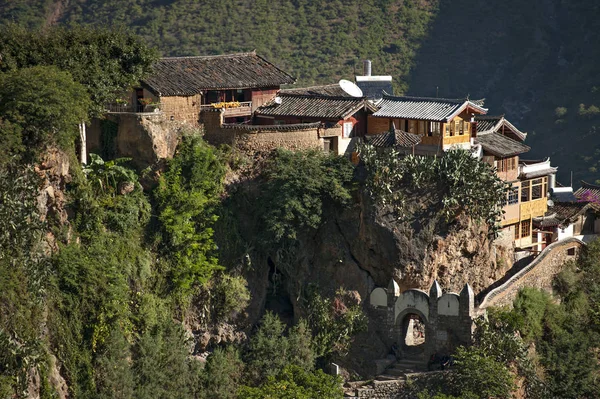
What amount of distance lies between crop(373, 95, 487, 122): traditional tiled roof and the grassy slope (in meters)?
30.3

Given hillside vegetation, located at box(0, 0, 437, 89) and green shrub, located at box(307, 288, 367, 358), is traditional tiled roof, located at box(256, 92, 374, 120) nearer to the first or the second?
green shrub, located at box(307, 288, 367, 358)

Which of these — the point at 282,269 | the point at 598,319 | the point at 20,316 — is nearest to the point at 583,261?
the point at 598,319

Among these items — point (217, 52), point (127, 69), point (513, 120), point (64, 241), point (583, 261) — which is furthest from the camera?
point (513, 120)

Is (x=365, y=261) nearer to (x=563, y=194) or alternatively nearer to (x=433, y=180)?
(x=433, y=180)

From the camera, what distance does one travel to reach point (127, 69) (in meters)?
56.5

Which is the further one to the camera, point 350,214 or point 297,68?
point 297,68

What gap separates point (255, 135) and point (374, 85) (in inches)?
423

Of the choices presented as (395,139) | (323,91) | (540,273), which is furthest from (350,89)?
(540,273)

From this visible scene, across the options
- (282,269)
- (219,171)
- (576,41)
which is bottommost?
(282,269)

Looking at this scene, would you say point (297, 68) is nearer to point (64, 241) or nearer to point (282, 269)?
point (282, 269)

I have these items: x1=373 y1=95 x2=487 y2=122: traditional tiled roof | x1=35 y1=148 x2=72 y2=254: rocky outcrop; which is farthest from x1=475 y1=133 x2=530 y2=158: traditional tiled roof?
x1=35 y1=148 x2=72 y2=254: rocky outcrop

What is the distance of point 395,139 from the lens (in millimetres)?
58219

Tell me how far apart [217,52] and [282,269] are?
32.2 m

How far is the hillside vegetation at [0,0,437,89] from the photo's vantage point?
87875 mm
